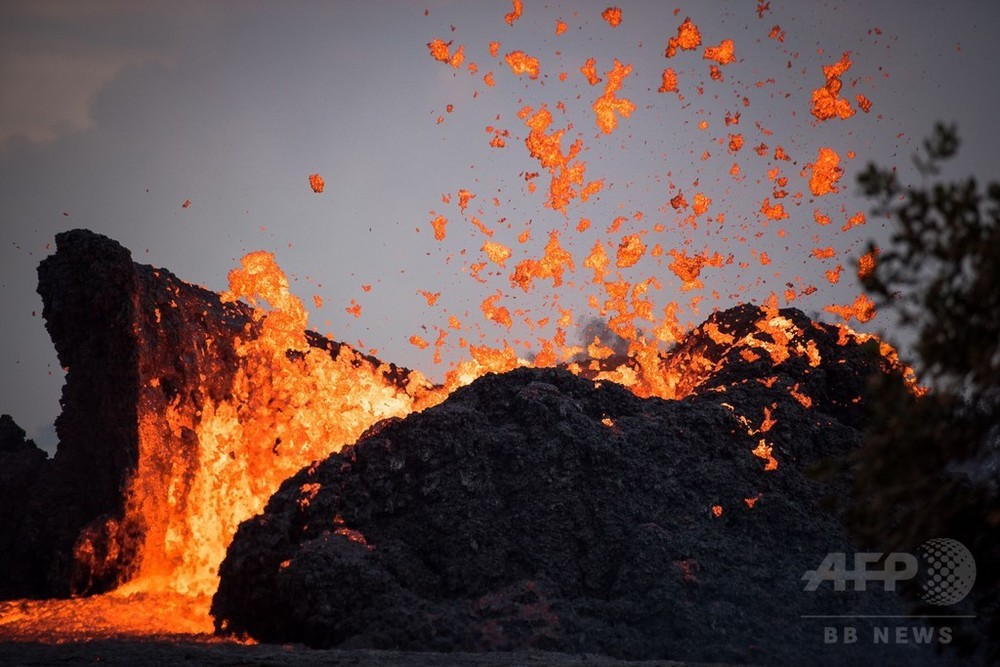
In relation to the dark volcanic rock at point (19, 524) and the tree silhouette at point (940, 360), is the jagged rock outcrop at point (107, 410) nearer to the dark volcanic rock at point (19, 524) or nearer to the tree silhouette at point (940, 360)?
the dark volcanic rock at point (19, 524)

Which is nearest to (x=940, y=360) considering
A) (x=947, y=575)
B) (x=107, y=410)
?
(x=947, y=575)

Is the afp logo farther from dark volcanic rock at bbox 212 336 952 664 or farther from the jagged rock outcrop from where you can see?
the jagged rock outcrop

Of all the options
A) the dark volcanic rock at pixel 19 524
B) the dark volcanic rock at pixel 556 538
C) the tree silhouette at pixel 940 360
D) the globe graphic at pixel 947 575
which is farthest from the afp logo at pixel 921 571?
the dark volcanic rock at pixel 19 524

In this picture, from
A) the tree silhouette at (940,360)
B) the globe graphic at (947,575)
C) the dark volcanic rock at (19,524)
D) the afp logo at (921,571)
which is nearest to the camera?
the tree silhouette at (940,360)

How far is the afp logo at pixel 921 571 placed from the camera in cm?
1295

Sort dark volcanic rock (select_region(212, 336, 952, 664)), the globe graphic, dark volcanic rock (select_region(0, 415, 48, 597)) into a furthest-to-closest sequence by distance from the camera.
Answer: dark volcanic rock (select_region(0, 415, 48, 597))
dark volcanic rock (select_region(212, 336, 952, 664))
the globe graphic

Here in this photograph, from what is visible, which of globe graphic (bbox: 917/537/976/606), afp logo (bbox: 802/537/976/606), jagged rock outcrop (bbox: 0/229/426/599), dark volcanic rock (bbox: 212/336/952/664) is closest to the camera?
globe graphic (bbox: 917/537/976/606)

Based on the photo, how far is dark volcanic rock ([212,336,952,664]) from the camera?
536 inches

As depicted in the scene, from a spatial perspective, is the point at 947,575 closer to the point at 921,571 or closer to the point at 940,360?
the point at 921,571

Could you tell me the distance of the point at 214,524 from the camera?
65.5 ft

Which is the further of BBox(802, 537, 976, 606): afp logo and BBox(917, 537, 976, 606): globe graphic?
BBox(802, 537, 976, 606): afp logo

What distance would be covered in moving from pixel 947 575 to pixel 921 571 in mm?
1036

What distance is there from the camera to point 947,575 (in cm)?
1317

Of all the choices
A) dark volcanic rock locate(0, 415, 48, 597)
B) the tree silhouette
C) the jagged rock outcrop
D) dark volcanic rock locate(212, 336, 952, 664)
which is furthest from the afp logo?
dark volcanic rock locate(0, 415, 48, 597)
